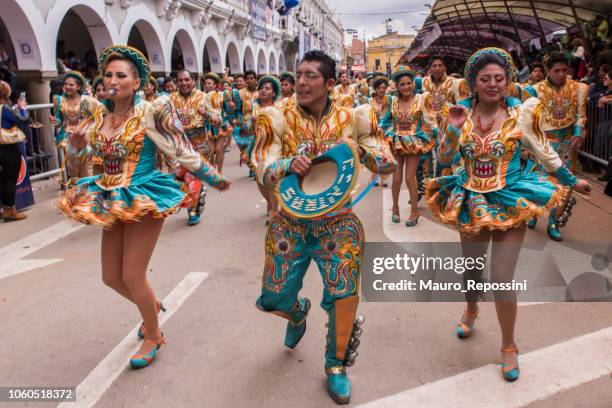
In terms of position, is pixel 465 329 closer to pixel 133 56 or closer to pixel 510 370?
pixel 510 370

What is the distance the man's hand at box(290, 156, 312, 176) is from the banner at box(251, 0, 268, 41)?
25.2 meters

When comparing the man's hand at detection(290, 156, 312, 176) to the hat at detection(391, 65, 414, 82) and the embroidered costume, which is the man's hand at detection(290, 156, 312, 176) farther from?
the hat at detection(391, 65, 414, 82)

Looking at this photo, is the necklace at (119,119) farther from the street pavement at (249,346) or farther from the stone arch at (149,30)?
the stone arch at (149,30)

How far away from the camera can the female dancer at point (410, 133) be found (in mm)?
6805

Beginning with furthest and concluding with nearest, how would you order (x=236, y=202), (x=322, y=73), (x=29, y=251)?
1. (x=236, y=202)
2. (x=29, y=251)
3. (x=322, y=73)

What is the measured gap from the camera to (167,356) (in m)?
3.61

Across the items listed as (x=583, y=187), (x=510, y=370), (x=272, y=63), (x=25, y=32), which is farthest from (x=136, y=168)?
(x=272, y=63)

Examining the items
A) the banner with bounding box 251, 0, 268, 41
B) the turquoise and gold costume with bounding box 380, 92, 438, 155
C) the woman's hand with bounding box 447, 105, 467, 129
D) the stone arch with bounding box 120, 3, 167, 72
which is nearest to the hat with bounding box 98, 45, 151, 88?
the woman's hand with bounding box 447, 105, 467, 129

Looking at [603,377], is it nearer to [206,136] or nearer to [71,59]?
[206,136]

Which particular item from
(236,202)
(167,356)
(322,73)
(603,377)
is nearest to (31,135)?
(236,202)

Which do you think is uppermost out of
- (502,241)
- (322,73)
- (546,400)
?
(322,73)

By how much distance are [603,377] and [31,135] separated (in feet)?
31.9

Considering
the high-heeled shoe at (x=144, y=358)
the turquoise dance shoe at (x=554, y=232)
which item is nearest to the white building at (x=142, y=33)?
the high-heeled shoe at (x=144, y=358)

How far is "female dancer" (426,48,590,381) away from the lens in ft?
10.5
